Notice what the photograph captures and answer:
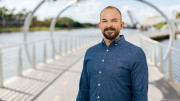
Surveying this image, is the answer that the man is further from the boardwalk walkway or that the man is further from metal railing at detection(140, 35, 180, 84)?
metal railing at detection(140, 35, 180, 84)

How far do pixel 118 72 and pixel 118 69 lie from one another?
0.02 metres

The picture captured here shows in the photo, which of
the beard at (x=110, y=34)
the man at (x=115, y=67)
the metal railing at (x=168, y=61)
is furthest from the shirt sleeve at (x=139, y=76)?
the metal railing at (x=168, y=61)

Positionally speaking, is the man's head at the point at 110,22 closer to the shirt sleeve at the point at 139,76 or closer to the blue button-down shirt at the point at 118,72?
the blue button-down shirt at the point at 118,72

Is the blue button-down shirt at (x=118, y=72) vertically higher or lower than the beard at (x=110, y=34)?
lower

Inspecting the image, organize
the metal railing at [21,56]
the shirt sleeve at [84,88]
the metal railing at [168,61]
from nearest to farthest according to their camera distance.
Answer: the shirt sleeve at [84,88] → the metal railing at [168,61] → the metal railing at [21,56]

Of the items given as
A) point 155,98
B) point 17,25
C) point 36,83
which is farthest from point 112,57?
point 17,25

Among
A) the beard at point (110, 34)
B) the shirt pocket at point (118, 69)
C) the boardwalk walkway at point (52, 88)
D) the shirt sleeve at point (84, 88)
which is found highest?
the beard at point (110, 34)

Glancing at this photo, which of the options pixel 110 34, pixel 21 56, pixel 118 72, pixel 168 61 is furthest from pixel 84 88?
pixel 21 56

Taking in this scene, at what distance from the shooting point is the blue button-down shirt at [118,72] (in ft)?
4.17

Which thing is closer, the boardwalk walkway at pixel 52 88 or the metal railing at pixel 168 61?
the boardwalk walkway at pixel 52 88

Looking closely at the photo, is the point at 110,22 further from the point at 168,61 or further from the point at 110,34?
the point at 168,61

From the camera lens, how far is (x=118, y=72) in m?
1.27

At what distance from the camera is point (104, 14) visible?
1.28 meters

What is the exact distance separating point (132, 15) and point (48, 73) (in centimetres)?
6735
